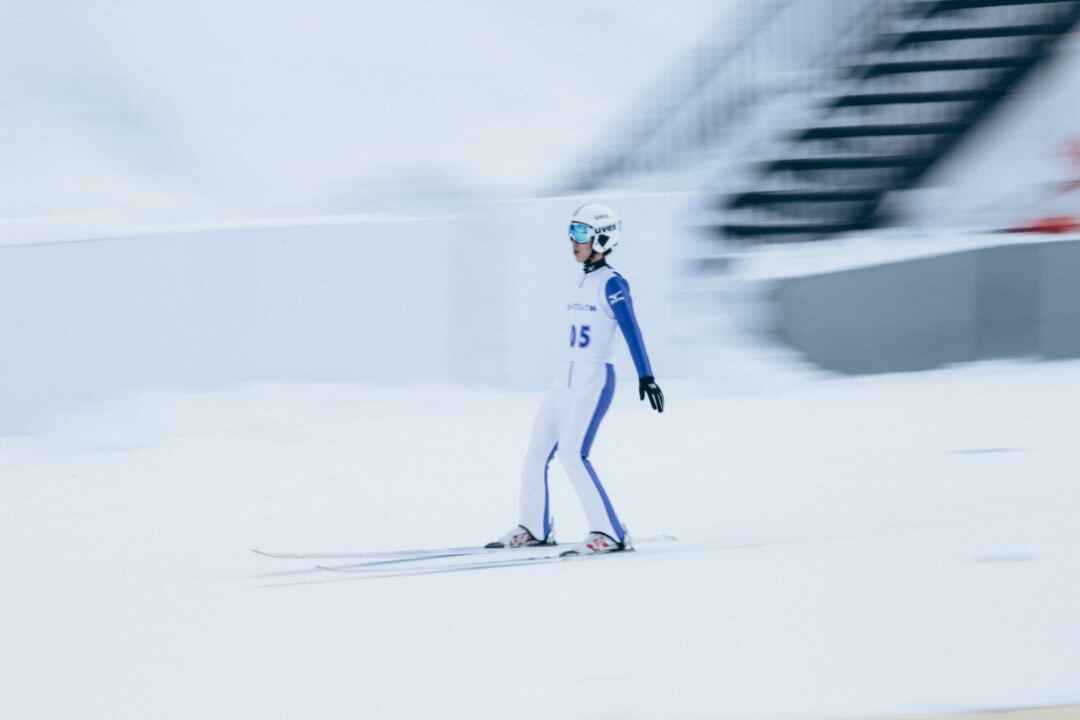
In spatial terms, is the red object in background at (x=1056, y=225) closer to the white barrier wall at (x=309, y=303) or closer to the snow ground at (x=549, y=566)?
the snow ground at (x=549, y=566)

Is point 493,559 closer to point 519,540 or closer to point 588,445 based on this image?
point 519,540

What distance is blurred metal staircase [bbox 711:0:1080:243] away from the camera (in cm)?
1429

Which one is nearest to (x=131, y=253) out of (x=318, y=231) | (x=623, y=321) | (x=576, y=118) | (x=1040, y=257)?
(x=318, y=231)

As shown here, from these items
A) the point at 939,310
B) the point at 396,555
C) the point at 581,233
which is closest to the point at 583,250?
the point at 581,233

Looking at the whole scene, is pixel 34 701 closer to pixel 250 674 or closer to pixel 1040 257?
pixel 250 674

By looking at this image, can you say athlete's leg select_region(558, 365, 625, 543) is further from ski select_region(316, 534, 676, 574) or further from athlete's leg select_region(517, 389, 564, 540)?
ski select_region(316, 534, 676, 574)

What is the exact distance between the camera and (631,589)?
693 cm

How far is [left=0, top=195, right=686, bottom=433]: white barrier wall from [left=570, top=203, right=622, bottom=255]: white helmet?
164 inches

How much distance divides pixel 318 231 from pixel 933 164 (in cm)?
617

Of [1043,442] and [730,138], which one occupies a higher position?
[730,138]

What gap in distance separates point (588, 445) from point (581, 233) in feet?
3.19

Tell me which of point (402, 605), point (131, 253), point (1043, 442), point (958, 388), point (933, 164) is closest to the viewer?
point (402, 605)

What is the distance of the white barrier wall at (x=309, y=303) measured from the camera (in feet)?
34.9

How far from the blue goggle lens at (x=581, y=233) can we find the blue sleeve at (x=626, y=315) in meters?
0.21
